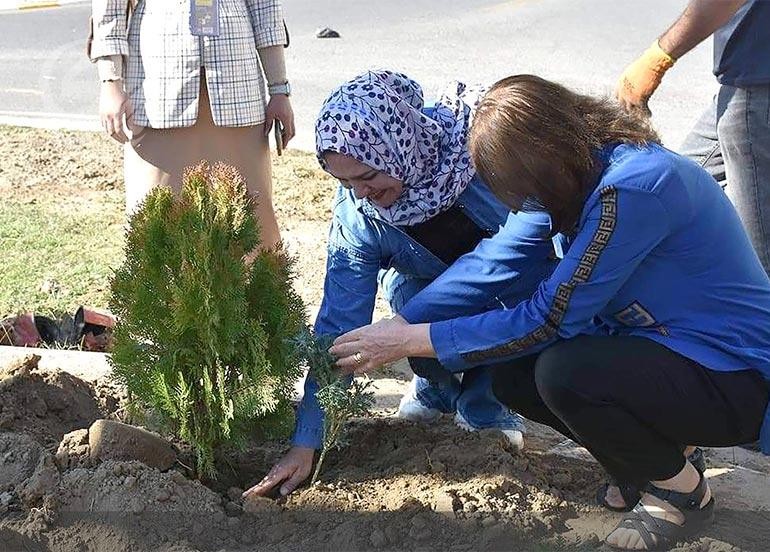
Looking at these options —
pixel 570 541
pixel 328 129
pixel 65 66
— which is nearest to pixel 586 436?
pixel 570 541

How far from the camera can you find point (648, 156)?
2.74 meters

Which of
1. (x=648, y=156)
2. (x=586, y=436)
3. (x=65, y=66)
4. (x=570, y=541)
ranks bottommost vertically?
(x=65, y=66)

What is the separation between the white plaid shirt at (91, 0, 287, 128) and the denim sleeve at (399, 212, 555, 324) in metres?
1.29

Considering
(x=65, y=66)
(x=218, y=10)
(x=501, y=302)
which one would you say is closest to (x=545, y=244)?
(x=501, y=302)

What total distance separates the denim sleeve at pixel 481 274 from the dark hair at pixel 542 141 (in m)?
0.34

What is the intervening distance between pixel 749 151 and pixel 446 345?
149cm

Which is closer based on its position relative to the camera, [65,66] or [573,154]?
[573,154]

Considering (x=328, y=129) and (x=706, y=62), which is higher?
(x=328, y=129)

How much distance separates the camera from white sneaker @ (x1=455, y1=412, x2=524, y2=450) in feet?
11.7

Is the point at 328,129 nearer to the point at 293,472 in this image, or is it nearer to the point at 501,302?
the point at 501,302

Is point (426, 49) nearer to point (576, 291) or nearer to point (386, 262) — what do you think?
point (386, 262)

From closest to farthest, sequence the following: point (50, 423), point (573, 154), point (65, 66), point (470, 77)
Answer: point (573, 154)
point (50, 423)
point (470, 77)
point (65, 66)

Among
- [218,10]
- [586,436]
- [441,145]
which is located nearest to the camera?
[586,436]

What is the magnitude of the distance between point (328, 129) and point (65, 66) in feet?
28.8
